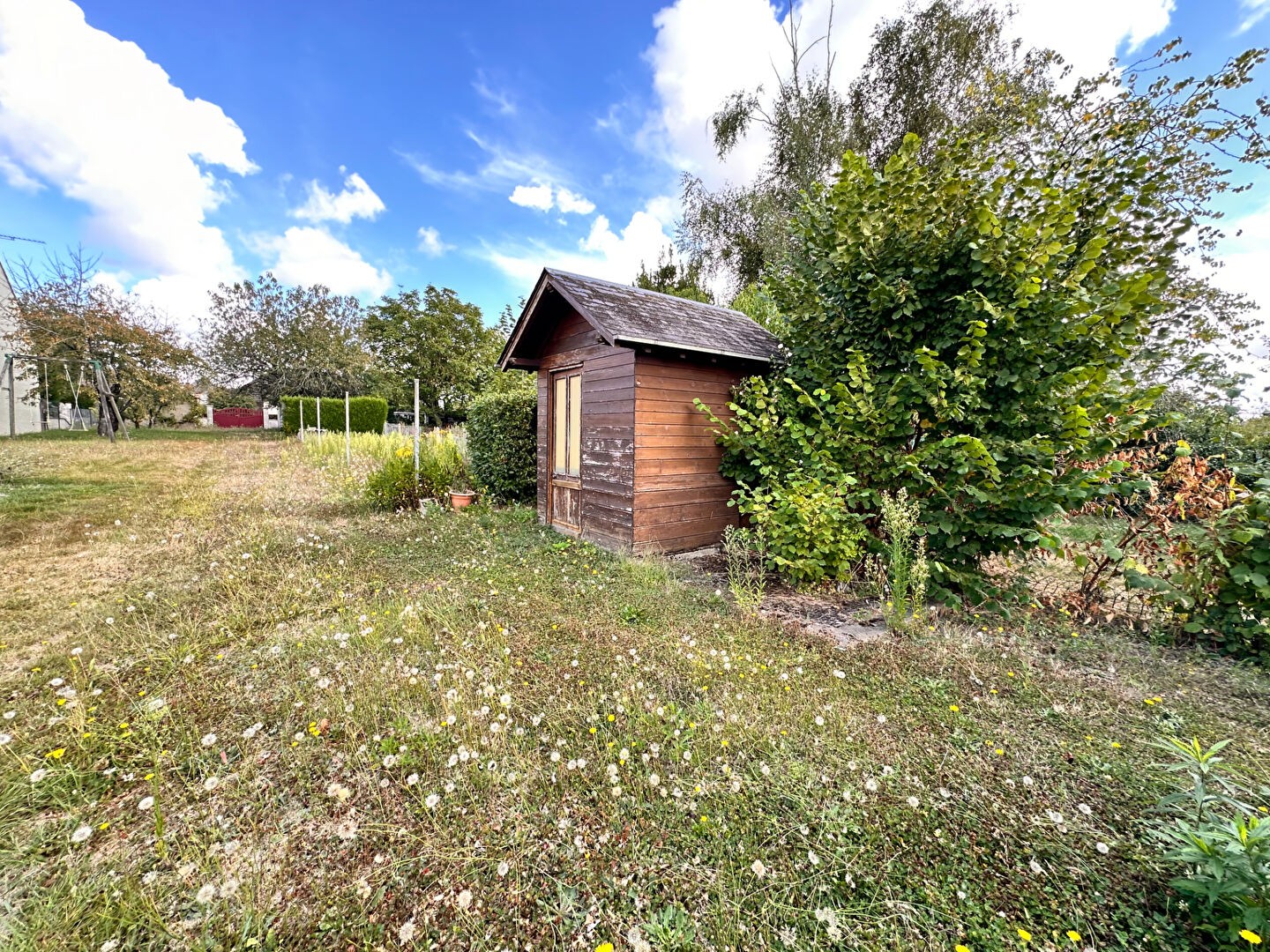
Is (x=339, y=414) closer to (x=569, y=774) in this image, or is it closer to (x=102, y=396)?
(x=102, y=396)

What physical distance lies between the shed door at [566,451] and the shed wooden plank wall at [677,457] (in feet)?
4.07

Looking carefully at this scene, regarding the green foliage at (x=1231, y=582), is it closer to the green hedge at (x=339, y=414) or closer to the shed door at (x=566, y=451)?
the shed door at (x=566, y=451)

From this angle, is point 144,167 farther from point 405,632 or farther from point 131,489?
point 405,632

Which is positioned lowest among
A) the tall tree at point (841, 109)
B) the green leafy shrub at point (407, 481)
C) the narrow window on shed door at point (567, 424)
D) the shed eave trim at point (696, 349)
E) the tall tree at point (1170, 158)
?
the green leafy shrub at point (407, 481)

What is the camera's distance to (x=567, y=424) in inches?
274

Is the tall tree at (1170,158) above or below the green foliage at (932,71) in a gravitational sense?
below

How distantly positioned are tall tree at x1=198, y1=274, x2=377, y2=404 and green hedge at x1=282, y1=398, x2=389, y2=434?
4.10 m

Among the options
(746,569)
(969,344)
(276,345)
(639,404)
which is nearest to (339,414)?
(276,345)

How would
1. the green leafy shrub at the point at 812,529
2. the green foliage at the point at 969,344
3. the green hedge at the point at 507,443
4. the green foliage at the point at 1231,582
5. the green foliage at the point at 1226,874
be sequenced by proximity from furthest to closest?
the green hedge at the point at 507,443 → the green leafy shrub at the point at 812,529 → the green foliage at the point at 969,344 → the green foliage at the point at 1231,582 → the green foliage at the point at 1226,874

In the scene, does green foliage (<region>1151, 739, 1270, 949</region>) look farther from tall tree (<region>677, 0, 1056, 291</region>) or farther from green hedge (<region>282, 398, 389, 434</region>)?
green hedge (<region>282, 398, 389, 434</region>)

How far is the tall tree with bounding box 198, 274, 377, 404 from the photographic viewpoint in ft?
91.3

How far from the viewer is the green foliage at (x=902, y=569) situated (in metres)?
3.51

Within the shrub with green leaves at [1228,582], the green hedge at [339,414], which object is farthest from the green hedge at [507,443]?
the green hedge at [339,414]

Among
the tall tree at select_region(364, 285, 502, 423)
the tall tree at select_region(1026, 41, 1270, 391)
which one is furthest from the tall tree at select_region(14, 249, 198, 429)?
the tall tree at select_region(1026, 41, 1270, 391)
